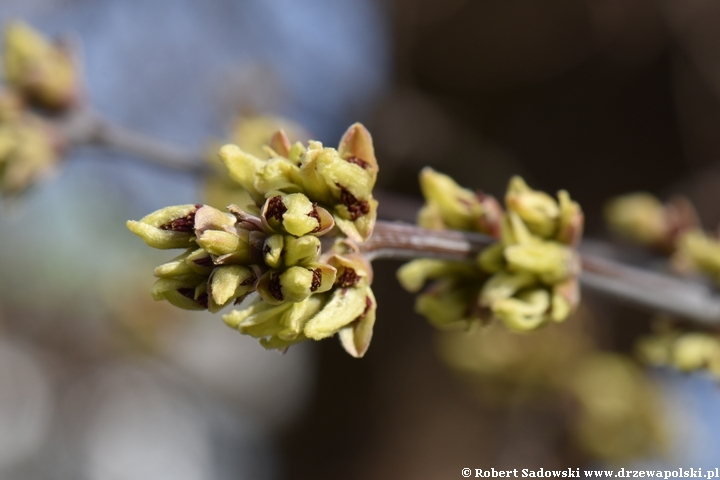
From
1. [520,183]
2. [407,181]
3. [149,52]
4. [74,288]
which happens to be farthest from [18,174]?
[74,288]

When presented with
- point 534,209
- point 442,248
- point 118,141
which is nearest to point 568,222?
point 534,209

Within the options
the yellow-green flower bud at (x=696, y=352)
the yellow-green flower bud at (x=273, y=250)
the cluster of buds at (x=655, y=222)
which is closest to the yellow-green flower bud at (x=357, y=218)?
the yellow-green flower bud at (x=273, y=250)

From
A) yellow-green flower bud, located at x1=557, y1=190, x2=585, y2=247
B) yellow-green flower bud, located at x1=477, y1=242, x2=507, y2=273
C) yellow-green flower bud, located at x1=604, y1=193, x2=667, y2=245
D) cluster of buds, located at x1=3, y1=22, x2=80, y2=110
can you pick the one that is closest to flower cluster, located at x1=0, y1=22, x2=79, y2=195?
cluster of buds, located at x1=3, y1=22, x2=80, y2=110

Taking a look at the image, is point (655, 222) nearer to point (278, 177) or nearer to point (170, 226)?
point (278, 177)

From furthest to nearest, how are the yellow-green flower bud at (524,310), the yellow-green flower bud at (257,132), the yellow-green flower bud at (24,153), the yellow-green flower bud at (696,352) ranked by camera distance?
the yellow-green flower bud at (257,132) → the yellow-green flower bud at (24,153) → the yellow-green flower bud at (696,352) → the yellow-green flower bud at (524,310)

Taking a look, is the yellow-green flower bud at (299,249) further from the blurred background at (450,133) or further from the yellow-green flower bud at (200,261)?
the blurred background at (450,133)

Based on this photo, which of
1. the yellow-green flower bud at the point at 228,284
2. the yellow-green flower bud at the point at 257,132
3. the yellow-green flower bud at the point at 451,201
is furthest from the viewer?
the yellow-green flower bud at the point at 257,132

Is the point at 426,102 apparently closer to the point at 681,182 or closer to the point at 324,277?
the point at 681,182
